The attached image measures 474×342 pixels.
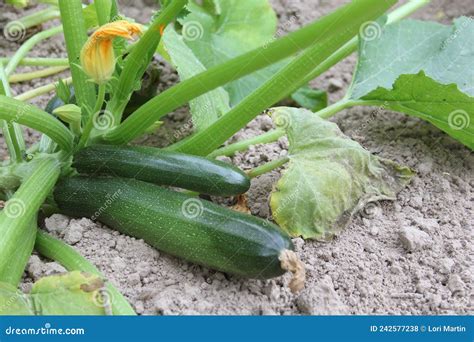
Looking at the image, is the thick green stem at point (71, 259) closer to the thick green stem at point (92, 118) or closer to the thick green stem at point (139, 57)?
the thick green stem at point (92, 118)

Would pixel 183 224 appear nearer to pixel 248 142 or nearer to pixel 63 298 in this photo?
pixel 63 298

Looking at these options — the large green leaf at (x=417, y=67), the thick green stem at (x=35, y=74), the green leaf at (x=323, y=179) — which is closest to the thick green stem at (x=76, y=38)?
the green leaf at (x=323, y=179)

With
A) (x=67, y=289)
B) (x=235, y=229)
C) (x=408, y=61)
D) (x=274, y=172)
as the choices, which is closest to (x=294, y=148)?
(x=274, y=172)

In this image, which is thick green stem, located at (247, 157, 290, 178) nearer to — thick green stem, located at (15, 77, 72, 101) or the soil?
the soil

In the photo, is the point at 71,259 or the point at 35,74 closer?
the point at 71,259

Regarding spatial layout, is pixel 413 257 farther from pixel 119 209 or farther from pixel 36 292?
pixel 36 292

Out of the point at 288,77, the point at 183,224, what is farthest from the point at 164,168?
the point at 288,77

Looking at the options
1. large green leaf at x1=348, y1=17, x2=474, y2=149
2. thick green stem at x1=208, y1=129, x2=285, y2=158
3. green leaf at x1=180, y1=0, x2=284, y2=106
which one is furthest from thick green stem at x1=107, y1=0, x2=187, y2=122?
large green leaf at x1=348, y1=17, x2=474, y2=149
